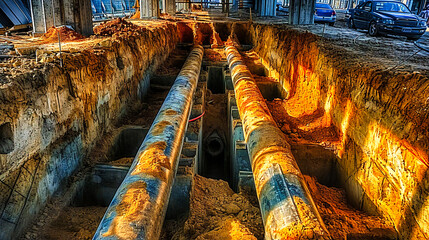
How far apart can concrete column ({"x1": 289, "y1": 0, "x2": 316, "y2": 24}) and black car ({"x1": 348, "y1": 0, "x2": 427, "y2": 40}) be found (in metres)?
2.44

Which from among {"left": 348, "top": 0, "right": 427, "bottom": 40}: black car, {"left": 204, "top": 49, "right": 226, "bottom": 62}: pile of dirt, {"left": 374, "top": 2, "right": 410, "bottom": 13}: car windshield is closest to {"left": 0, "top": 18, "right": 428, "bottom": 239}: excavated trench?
{"left": 204, "top": 49, "right": 226, "bottom": 62}: pile of dirt

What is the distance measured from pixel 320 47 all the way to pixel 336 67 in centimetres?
170

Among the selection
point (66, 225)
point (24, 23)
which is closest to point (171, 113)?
point (66, 225)

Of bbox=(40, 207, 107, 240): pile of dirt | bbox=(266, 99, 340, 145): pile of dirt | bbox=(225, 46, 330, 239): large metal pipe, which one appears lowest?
bbox=(40, 207, 107, 240): pile of dirt

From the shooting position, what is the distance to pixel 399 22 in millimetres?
12102

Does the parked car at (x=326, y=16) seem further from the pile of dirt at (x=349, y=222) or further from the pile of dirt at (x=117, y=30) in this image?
the pile of dirt at (x=349, y=222)

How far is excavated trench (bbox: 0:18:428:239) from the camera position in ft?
13.3

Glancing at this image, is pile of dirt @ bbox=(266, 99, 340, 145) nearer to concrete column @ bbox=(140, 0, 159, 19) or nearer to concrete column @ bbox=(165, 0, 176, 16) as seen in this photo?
concrete column @ bbox=(140, 0, 159, 19)

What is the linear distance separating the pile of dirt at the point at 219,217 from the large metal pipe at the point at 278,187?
63cm

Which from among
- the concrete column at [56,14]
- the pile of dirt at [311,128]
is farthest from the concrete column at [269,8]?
the pile of dirt at [311,128]

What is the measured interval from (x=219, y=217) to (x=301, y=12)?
14161 mm

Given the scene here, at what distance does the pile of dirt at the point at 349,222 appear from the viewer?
4.11 metres

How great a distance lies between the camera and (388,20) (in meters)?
12.2

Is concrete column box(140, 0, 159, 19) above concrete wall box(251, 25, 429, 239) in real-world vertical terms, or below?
above
